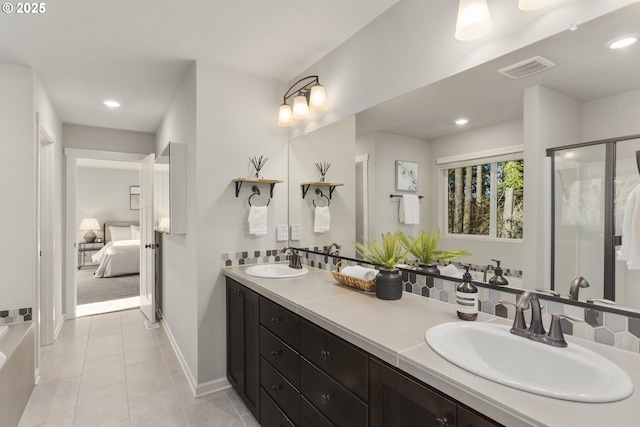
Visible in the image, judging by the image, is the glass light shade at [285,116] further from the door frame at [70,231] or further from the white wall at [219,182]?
the door frame at [70,231]

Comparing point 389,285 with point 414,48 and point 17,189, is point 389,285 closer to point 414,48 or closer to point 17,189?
point 414,48

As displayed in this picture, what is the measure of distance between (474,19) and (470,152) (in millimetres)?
529

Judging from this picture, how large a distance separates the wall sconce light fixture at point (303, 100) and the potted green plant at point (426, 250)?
118 cm

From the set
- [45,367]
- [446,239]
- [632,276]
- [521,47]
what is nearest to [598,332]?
[632,276]

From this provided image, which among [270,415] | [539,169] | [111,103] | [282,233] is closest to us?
[539,169]

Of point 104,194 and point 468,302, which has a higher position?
point 104,194

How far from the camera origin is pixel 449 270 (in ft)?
5.23

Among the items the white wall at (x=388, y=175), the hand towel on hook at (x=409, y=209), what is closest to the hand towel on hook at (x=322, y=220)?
the white wall at (x=388, y=175)

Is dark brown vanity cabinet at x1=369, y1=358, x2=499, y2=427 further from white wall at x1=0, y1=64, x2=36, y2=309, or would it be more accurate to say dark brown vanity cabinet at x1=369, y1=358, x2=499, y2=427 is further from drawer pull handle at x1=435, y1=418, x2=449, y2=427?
white wall at x1=0, y1=64, x2=36, y2=309

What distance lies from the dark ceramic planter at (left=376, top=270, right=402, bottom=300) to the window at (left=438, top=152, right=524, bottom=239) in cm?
34

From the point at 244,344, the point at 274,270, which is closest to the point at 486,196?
the point at 274,270

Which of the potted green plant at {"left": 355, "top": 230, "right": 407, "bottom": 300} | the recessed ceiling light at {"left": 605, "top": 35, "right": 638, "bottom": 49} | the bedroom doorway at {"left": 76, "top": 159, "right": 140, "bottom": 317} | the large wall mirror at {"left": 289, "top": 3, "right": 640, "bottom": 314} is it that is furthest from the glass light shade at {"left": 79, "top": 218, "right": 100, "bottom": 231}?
the recessed ceiling light at {"left": 605, "top": 35, "right": 638, "bottom": 49}

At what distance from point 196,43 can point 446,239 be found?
200cm

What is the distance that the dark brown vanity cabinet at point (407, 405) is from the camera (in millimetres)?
860
